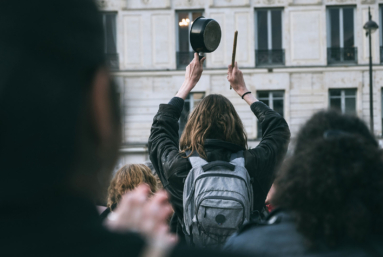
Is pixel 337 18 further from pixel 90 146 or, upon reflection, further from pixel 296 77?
pixel 90 146

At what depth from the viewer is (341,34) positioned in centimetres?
1672

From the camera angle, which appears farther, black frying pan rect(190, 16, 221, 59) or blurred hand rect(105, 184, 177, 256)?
black frying pan rect(190, 16, 221, 59)

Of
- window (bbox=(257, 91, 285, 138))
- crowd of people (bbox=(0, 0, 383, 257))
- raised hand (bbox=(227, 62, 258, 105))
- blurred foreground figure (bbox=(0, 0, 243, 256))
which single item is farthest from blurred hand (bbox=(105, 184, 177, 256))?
window (bbox=(257, 91, 285, 138))

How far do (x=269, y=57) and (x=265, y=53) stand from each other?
0.23 m

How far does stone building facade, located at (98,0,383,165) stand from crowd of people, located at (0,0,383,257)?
49.8 ft

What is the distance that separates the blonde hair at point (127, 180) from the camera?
12.3 feet

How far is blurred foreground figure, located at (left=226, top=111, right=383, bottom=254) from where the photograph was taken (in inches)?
48.9

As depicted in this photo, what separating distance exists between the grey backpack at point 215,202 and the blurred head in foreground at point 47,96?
1.65 m

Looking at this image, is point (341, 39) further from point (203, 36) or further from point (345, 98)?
point (203, 36)

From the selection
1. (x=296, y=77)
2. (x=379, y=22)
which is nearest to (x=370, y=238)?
(x=296, y=77)

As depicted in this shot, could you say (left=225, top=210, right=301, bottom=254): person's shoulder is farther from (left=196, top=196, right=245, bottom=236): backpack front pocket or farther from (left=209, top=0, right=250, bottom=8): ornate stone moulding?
(left=209, top=0, right=250, bottom=8): ornate stone moulding

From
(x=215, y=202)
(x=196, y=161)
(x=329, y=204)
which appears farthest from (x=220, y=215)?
(x=329, y=204)

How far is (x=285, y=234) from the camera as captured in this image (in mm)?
1335

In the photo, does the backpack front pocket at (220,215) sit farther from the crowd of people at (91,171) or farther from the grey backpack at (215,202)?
the crowd of people at (91,171)
